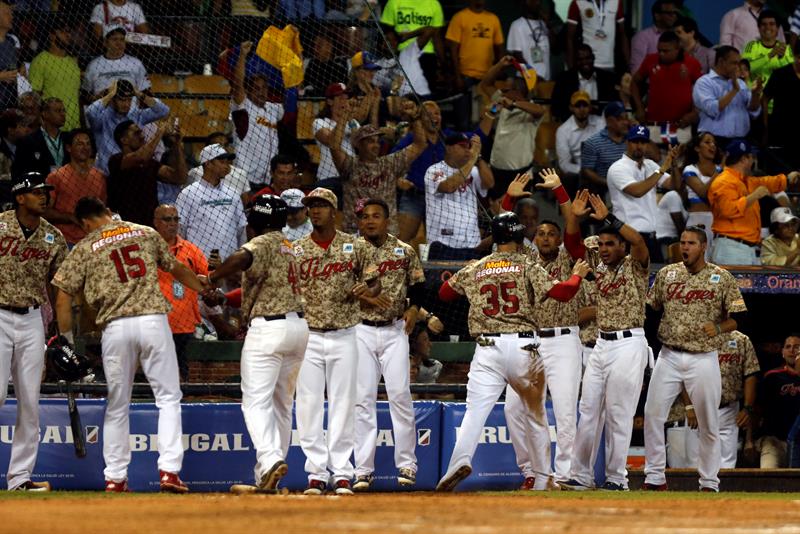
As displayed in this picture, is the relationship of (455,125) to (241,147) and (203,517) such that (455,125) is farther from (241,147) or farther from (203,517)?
(203,517)

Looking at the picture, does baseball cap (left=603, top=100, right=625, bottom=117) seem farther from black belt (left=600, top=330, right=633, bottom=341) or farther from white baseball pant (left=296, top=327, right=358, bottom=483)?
white baseball pant (left=296, top=327, right=358, bottom=483)

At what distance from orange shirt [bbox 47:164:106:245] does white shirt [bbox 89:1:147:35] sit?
2418mm

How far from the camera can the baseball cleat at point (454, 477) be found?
1045 cm

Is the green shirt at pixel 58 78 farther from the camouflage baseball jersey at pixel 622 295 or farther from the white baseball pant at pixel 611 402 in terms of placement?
the white baseball pant at pixel 611 402

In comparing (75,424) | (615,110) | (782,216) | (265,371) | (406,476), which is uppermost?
(615,110)

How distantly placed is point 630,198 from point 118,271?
6.22m

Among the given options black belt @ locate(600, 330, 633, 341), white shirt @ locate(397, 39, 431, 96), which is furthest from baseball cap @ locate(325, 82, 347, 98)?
black belt @ locate(600, 330, 633, 341)

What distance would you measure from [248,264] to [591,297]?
3426 mm

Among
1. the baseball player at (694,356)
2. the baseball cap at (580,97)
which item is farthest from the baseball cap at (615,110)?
the baseball player at (694,356)

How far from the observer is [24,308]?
10.2 metres

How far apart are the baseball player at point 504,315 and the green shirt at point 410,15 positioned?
6.50 meters

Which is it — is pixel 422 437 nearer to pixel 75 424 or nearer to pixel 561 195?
pixel 561 195

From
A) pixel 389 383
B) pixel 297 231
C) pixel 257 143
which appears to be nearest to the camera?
pixel 389 383

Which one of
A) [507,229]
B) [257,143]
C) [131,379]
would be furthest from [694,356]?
[257,143]
